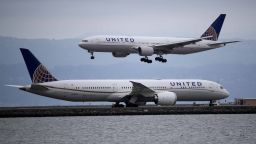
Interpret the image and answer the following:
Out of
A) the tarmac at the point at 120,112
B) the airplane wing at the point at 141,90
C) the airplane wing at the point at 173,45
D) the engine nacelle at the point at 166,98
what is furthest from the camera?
the airplane wing at the point at 173,45

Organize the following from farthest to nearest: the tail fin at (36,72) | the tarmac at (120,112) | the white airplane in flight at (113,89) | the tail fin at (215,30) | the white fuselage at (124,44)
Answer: the tail fin at (215,30)
the white fuselage at (124,44)
the tail fin at (36,72)
the white airplane in flight at (113,89)
the tarmac at (120,112)

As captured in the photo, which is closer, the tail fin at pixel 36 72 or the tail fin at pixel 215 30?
the tail fin at pixel 36 72

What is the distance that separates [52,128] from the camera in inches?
3327

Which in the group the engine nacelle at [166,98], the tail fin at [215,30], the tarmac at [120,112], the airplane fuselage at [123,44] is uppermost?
the tail fin at [215,30]

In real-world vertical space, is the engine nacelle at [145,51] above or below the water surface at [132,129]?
above

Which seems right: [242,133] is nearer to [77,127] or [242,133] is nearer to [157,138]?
[157,138]

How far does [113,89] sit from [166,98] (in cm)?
778

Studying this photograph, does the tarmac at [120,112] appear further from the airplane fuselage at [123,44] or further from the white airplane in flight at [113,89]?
the airplane fuselage at [123,44]

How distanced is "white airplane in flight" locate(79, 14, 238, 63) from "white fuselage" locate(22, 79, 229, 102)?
24.4 feet

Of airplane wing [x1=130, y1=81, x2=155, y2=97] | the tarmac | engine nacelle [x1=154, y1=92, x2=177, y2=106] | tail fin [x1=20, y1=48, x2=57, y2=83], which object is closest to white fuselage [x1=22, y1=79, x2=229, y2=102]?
airplane wing [x1=130, y1=81, x2=155, y2=97]

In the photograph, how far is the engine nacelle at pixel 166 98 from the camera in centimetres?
10975

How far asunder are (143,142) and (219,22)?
77.4 meters

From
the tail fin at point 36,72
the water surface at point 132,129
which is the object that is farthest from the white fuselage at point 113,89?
the water surface at point 132,129

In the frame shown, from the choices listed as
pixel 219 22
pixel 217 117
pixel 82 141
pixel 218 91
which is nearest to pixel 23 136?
pixel 82 141
